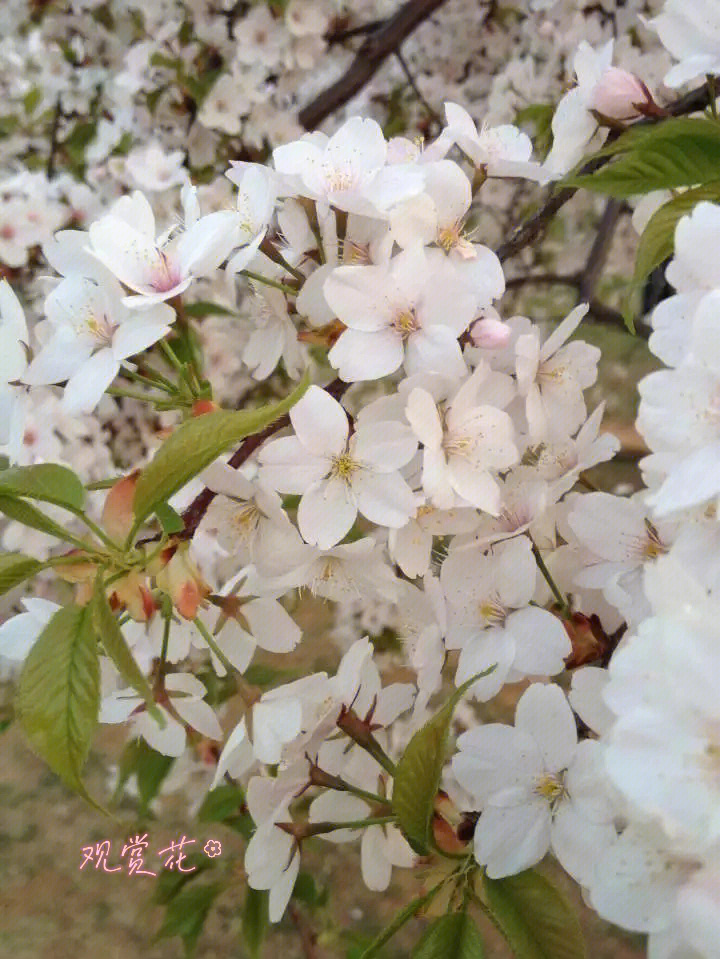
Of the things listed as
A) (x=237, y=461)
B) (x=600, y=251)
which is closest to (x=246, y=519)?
(x=237, y=461)

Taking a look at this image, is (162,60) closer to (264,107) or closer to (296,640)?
(264,107)

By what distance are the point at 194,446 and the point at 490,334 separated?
173 millimetres

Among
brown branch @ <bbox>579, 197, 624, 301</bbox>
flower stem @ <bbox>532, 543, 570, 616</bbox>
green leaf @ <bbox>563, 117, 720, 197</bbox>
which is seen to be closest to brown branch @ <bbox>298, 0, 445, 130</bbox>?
brown branch @ <bbox>579, 197, 624, 301</bbox>

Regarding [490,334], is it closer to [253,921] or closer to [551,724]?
[551,724]

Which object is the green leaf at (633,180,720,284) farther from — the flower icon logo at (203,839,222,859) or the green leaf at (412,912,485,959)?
the flower icon logo at (203,839,222,859)

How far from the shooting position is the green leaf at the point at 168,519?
1.40 ft

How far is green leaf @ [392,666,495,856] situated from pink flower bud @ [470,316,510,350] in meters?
0.17

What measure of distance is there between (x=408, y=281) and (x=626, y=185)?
14cm

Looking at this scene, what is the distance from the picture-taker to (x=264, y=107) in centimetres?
157

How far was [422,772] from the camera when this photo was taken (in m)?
0.41

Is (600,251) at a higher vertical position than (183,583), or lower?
lower

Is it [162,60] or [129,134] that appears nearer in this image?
[162,60]

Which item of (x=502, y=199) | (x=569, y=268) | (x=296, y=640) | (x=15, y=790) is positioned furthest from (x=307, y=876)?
(x=569, y=268)

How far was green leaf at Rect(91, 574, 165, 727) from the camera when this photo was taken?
365mm
